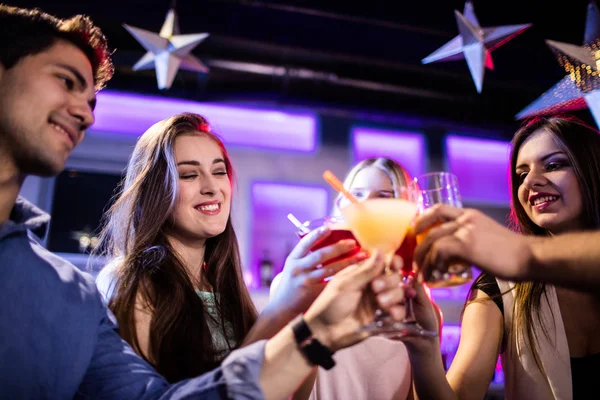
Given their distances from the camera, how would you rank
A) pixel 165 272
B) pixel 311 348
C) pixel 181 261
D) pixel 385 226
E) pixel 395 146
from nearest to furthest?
1. pixel 311 348
2. pixel 385 226
3. pixel 165 272
4. pixel 181 261
5. pixel 395 146

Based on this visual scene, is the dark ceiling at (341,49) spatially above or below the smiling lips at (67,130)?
above

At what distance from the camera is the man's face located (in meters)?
1.32

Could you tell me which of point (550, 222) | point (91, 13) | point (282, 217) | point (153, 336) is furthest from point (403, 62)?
point (153, 336)

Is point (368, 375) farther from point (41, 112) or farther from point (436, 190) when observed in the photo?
point (41, 112)

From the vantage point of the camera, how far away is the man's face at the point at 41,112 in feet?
4.34

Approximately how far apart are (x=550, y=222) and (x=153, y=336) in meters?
1.58

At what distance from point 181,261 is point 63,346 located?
0.69 m

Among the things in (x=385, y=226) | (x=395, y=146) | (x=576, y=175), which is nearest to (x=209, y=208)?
(x=385, y=226)

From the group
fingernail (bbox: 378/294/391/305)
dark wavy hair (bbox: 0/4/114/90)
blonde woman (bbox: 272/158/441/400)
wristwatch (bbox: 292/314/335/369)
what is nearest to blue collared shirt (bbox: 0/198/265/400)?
wristwatch (bbox: 292/314/335/369)

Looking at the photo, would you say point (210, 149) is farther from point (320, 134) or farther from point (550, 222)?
point (320, 134)

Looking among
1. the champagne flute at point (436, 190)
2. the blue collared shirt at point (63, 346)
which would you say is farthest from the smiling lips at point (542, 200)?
the blue collared shirt at point (63, 346)

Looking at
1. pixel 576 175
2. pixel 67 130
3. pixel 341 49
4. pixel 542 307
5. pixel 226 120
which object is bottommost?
pixel 542 307

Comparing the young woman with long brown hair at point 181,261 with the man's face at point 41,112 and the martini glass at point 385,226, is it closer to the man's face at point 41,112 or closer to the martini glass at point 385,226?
the martini glass at point 385,226

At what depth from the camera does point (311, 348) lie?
1.13 meters
